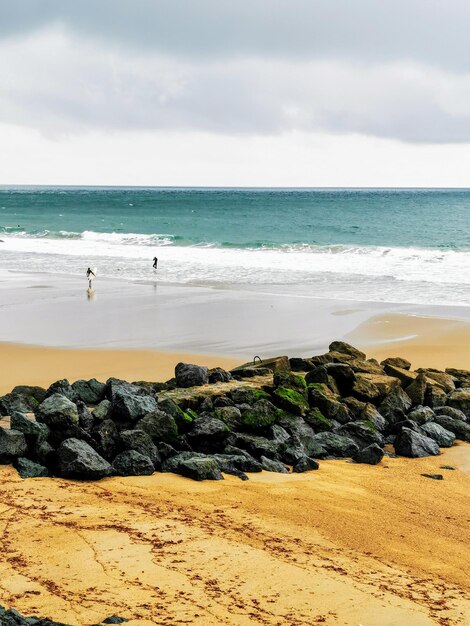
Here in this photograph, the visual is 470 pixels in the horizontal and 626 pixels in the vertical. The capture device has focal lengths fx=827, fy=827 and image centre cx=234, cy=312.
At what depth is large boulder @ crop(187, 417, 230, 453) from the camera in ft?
29.2

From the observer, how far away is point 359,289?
26.5 m

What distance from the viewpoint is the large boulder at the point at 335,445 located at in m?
9.42

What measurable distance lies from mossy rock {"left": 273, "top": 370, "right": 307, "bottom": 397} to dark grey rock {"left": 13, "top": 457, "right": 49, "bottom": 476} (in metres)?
3.81

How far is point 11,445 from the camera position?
791cm

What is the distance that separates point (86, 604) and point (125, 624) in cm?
37

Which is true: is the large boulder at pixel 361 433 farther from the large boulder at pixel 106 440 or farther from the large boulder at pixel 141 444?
the large boulder at pixel 106 440

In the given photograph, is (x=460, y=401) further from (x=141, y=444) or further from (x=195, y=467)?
(x=141, y=444)

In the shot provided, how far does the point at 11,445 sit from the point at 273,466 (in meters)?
2.61

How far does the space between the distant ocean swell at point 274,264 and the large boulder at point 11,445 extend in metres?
17.1

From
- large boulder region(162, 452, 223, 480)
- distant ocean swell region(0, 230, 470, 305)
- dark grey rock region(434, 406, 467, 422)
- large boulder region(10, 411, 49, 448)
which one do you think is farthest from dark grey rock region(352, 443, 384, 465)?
distant ocean swell region(0, 230, 470, 305)

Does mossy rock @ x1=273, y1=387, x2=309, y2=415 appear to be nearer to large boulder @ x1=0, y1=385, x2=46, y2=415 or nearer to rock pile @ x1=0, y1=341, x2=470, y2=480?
rock pile @ x1=0, y1=341, x2=470, y2=480

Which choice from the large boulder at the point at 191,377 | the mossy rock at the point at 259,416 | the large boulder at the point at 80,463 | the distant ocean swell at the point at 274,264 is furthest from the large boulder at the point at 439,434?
the distant ocean swell at the point at 274,264

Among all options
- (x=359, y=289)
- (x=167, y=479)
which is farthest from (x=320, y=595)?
(x=359, y=289)

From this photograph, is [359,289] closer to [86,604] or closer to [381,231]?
[86,604]
